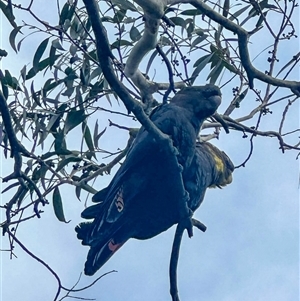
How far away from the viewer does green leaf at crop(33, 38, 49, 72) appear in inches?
119

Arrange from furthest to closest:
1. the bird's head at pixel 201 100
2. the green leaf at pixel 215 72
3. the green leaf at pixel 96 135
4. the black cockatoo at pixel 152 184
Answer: the green leaf at pixel 215 72
the green leaf at pixel 96 135
the bird's head at pixel 201 100
the black cockatoo at pixel 152 184

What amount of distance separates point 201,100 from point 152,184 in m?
0.36

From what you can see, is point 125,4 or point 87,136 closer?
point 125,4

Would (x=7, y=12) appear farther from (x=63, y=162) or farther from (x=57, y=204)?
(x=57, y=204)

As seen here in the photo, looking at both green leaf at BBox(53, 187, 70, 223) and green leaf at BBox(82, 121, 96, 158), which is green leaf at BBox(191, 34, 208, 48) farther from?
green leaf at BBox(53, 187, 70, 223)

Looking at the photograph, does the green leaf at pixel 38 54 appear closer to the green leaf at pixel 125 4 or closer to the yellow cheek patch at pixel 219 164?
the green leaf at pixel 125 4

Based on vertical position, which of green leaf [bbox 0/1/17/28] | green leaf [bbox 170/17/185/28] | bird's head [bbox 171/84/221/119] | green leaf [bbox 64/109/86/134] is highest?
green leaf [bbox 170/17/185/28]

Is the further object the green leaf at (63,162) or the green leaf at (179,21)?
the green leaf at (179,21)

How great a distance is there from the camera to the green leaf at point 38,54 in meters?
3.01

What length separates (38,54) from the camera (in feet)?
9.95

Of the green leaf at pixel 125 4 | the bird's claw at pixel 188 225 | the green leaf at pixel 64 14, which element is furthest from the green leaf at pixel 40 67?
the bird's claw at pixel 188 225

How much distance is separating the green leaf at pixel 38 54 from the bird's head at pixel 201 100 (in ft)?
1.91

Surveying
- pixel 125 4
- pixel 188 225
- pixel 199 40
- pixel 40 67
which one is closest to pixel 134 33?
pixel 125 4

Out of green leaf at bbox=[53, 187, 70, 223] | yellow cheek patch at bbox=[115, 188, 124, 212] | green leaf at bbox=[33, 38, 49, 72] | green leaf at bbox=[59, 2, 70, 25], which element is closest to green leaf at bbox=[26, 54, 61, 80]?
green leaf at bbox=[33, 38, 49, 72]
